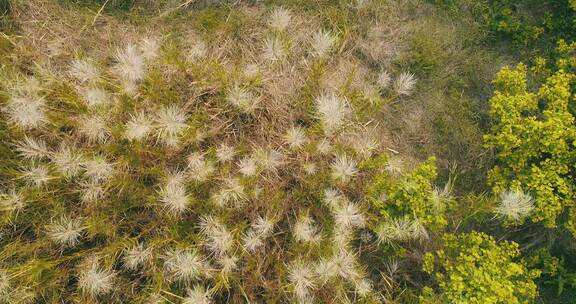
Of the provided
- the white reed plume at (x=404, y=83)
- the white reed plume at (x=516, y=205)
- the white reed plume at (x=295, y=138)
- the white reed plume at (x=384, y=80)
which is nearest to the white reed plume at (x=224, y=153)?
the white reed plume at (x=295, y=138)

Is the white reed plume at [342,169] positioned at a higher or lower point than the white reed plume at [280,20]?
lower

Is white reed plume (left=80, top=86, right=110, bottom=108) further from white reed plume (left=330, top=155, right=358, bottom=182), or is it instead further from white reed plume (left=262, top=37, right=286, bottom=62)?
white reed plume (left=330, top=155, right=358, bottom=182)

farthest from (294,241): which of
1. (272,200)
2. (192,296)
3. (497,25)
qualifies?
(497,25)

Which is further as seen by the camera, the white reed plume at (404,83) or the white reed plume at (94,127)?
the white reed plume at (404,83)

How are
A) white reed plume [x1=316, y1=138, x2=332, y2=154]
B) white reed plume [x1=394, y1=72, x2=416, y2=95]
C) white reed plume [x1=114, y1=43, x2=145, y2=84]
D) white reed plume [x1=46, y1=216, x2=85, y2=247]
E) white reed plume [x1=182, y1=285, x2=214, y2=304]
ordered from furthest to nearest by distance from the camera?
white reed plume [x1=394, y1=72, x2=416, y2=95], white reed plume [x1=316, y1=138, x2=332, y2=154], white reed plume [x1=114, y1=43, x2=145, y2=84], white reed plume [x1=46, y1=216, x2=85, y2=247], white reed plume [x1=182, y1=285, x2=214, y2=304]

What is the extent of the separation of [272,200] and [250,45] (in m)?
1.44

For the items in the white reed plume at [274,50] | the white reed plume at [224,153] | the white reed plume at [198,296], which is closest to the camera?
the white reed plume at [198,296]

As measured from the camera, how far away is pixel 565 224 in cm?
375

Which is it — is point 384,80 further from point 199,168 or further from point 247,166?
point 199,168

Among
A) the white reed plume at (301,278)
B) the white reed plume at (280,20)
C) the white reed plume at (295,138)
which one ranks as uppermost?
the white reed plume at (280,20)

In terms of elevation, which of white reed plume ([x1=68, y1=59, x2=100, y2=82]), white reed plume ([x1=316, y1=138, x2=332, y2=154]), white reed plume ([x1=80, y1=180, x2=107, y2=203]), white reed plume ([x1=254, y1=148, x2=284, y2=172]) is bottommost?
white reed plume ([x1=80, y1=180, x2=107, y2=203])

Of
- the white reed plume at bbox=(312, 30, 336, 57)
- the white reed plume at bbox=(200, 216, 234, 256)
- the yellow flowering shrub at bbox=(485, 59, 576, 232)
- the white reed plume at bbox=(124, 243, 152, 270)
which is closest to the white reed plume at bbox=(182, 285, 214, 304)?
the white reed plume at bbox=(200, 216, 234, 256)

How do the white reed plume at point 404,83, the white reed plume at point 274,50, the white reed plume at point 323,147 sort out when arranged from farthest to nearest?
the white reed plume at point 404,83 < the white reed plume at point 274,50 < the white reed plume at point 323,147

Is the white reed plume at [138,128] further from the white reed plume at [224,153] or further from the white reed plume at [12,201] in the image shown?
the white reed plume at [12,201]
